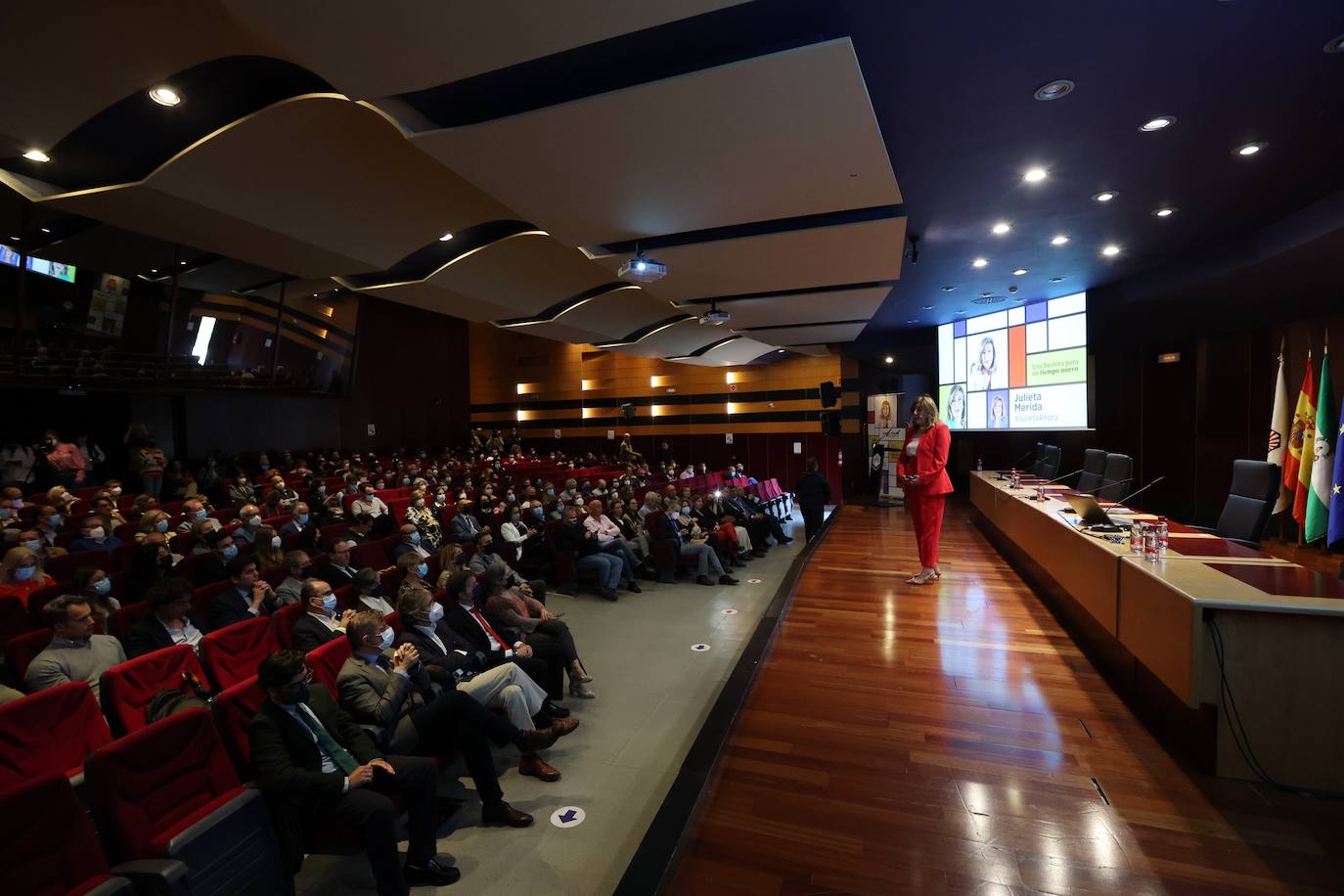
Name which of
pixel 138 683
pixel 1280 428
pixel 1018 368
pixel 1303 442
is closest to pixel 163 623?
pixel 138 683

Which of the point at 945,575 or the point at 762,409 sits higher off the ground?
the point at 762,409

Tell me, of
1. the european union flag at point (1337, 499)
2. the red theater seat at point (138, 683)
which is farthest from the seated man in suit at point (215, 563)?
the european union flag at point (1337, 499)

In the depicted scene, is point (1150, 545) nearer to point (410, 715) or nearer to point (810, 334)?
point (410, 715)

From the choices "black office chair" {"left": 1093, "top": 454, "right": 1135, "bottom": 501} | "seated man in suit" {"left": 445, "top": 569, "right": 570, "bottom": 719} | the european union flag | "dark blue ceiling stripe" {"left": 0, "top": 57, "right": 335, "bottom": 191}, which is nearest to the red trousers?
"black office chair" {"left": 1093, "top": 454, "right": 1135, "bottom": 501}

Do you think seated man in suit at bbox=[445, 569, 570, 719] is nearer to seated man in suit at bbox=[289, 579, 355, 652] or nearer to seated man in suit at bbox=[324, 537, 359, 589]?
seated man in suit at bbox=[289, 579, 355, 652]

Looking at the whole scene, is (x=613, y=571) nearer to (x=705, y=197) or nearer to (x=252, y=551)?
(x=252, y=551)

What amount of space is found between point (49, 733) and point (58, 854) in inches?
30.0

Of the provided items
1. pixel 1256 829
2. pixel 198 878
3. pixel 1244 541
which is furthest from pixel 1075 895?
pixel 1244 541

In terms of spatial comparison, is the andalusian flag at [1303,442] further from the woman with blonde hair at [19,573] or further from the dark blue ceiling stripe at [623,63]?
the woman with blonde hair at [19,573]

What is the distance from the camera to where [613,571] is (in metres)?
6.10

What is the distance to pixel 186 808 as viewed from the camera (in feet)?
6.27

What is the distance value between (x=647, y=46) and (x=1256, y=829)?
390 centimetres

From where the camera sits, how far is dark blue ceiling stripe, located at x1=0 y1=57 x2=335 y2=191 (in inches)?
159

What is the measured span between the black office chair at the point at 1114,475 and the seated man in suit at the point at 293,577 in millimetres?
6194
